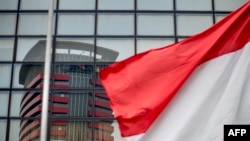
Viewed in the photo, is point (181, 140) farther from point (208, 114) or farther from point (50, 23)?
point (50, 23)

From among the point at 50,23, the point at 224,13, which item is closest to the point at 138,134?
the point at 50,23

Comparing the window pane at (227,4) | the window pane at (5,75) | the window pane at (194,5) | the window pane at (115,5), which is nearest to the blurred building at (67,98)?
the window pane at (5,75)

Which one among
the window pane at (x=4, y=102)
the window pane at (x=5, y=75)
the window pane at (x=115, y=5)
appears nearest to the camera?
the window pane at (x=4, y=102)

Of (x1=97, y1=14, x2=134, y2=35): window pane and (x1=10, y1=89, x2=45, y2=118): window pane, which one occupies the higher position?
(x1=97, y1=14, x2=134, y2=35): window pane

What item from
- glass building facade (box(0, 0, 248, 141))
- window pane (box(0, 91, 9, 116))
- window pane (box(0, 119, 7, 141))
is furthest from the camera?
window pane (box(0, 91, 9, 116))

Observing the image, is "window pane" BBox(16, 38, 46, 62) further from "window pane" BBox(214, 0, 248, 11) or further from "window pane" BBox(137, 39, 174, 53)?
"window pane" BBox(214, 0, 248, 11)

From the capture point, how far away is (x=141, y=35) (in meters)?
11.3

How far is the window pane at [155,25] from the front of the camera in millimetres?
11320

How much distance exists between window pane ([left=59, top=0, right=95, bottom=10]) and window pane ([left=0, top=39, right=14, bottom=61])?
1837 millimetres

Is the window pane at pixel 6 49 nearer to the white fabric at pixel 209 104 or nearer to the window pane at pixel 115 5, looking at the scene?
the window pane at pixel 115 5

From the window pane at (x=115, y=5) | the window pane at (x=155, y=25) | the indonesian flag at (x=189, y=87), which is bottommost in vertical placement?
the indonesian flag at (x=189, y=87)

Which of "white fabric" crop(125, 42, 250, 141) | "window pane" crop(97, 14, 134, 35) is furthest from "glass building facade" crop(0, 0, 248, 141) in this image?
"white fabric" crop(125, 42, 250, 141)

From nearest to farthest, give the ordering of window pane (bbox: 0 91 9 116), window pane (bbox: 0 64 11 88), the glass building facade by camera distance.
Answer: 1. the glass building facade
2. window pane (bbox: 0 91 9 116)
3. window pane (bbox: 0 64 11 88)

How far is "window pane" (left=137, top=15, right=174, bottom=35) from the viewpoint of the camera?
11320mm
